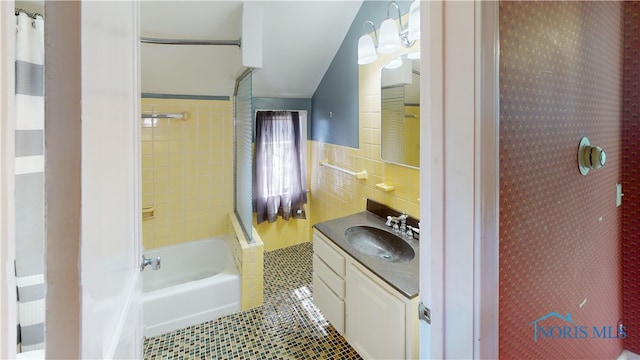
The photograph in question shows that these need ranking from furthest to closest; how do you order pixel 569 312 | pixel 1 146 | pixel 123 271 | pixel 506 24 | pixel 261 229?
pixel 261 229, pixel 569 312, pixel 123 271, pixel 506 24, pixel 1 146

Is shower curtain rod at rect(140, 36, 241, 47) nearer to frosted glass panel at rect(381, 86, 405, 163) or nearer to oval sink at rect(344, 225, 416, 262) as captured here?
frosted glass panel at rect(381, 86, 405, 163)

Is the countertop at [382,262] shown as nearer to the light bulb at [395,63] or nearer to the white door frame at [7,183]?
the light bulb at [395,63]

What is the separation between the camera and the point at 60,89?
0.40 metres

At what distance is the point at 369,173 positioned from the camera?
7.78 feet

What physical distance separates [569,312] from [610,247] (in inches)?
19.1

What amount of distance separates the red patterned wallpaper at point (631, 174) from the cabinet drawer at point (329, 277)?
1.37 m

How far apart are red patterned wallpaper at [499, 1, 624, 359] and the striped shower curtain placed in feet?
3.39

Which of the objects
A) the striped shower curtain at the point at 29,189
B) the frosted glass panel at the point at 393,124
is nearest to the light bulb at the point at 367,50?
the frosted glass panel at the point at 393,124

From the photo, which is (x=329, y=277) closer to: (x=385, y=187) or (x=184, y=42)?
(x=385, y=187)

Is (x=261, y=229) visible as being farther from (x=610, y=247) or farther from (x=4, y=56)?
(x=4, y=56)

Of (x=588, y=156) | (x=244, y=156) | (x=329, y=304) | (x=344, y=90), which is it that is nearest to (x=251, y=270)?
(x=329, y=304)

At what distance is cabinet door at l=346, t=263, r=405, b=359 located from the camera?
53.7 inches

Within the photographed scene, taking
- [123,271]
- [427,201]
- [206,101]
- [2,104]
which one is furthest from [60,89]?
[206,101]

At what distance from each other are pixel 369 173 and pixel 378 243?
2.04 ft
